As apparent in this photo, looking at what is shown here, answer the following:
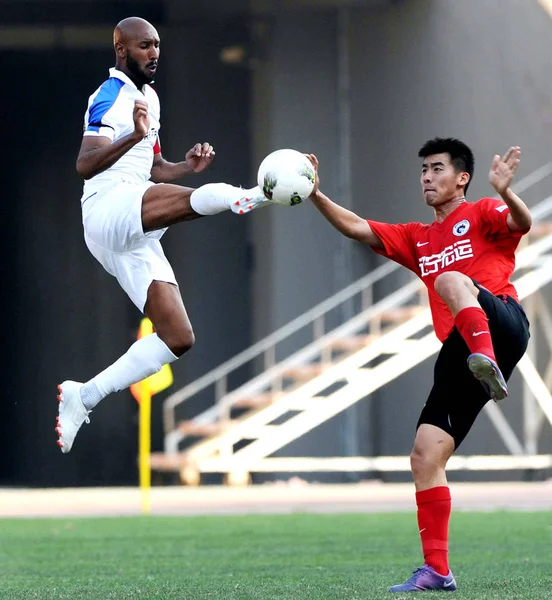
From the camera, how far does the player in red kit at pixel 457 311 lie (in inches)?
228

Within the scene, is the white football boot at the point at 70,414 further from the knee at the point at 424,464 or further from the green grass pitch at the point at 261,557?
the knee at the point at 424,464

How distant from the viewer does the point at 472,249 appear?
6.13 meters

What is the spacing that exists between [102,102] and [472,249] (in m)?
1.87

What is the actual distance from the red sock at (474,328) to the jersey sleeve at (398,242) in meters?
0.81

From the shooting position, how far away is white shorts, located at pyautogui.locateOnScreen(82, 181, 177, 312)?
6.42 m

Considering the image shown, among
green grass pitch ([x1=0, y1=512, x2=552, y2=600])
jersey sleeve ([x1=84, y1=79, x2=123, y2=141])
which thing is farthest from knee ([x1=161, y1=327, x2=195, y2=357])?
green grass pitch ([x1=0, y1=512, x2=552, y2=600])

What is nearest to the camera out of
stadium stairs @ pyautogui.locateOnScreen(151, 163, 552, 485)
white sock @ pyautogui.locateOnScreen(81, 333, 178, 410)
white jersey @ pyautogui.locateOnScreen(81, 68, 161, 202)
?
white jersey @ pyautogui.locateOnScreen(81, 68, 161, 202)

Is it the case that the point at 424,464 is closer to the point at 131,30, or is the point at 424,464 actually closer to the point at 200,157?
the point at 200,157

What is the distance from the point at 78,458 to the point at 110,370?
10.5 m

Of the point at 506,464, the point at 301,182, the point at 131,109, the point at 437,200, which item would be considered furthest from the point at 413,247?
the point at 506,464

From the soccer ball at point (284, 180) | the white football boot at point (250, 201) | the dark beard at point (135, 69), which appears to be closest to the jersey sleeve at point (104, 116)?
the dark beard at point (135, 69)

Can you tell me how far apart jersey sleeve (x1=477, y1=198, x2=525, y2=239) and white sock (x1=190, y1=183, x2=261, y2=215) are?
3.43 feet

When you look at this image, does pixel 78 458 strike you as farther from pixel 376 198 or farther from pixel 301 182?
pixel 301 182

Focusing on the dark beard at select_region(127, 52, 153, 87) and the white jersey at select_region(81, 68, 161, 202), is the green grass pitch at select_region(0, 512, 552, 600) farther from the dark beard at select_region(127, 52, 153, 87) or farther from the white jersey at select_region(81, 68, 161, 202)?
the dark beard at select_region(127, 52, 153, 87)
